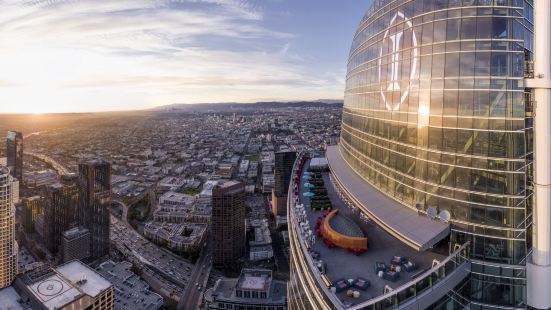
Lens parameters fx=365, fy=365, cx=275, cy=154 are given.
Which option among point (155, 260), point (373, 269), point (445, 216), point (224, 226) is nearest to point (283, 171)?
point (224, 226)

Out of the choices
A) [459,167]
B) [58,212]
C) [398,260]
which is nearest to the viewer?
[459,167]

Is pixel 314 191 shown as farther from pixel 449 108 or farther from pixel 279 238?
pixel 279 238

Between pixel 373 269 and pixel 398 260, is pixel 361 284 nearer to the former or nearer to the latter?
pixel 373 269

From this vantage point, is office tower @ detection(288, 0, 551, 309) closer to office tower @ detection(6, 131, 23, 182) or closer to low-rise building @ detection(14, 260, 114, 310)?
low-rise building @ detection(14, 260, 114, 310)

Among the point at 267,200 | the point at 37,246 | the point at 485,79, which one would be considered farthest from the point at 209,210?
the point at 485,79

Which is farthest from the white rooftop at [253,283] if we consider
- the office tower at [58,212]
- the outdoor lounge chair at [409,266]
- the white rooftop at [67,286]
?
the office tower at [58,212]
